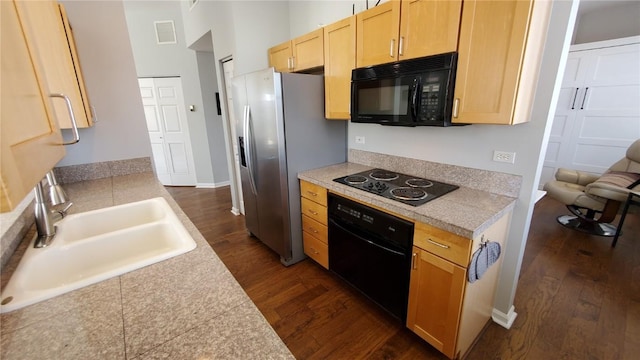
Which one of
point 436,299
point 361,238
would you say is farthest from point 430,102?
point 436,299

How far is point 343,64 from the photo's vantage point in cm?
210

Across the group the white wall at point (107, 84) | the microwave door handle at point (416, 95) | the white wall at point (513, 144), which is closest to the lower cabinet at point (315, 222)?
the white wall at point (513, 144)

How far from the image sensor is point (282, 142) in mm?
2225

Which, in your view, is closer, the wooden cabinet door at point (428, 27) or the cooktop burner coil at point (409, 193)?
the wooden cabinet door at point (428, 27)

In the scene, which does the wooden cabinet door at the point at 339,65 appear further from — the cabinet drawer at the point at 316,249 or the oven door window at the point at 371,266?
the cabinet drawer at the point at 316,249

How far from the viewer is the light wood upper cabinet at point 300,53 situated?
230 cm

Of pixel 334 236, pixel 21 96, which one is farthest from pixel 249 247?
pixel 21 96

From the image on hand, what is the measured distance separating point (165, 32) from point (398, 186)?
15.8 ft

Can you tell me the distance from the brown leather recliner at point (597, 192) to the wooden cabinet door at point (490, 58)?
241 centimetres

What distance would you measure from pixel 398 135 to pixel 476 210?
0.96 meters

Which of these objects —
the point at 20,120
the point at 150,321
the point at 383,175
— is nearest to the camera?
the point at 20,120

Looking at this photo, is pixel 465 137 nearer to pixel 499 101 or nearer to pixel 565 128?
pixel 499 101

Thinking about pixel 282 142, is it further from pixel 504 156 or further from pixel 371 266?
pixel 504 156

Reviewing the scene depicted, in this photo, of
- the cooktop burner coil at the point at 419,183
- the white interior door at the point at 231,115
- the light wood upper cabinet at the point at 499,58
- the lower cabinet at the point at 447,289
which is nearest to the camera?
the light wood upper cabinet at the point at 499,58
